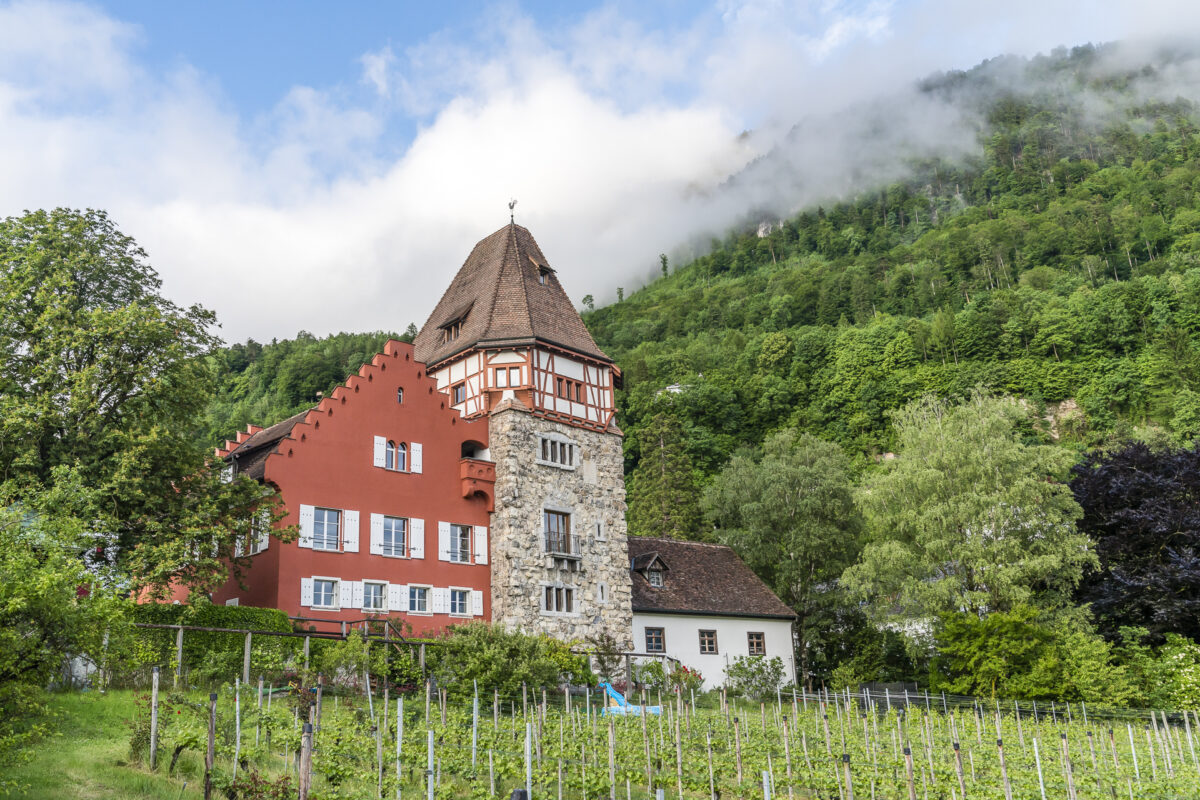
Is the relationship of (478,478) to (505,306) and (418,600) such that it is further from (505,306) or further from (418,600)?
(505,306)

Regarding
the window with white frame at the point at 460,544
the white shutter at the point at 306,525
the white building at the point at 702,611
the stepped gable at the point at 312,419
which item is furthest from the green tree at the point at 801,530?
the white shutter at the point at 306,525

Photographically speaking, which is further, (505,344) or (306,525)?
(505,344)

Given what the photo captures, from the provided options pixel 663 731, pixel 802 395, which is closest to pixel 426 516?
pixel 663 731

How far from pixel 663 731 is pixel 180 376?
15.3 metres

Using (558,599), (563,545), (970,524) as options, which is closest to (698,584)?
(563,545)

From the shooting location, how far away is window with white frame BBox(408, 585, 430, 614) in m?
30.3

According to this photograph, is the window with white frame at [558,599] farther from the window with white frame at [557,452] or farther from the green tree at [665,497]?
the green tree at [665,497]

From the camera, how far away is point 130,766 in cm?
1434

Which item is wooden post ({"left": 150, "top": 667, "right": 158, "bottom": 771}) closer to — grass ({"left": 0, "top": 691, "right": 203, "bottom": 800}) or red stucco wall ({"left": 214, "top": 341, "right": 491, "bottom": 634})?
grass ({"left": 0, "top": 691, "right": 203, "bottom": 800})

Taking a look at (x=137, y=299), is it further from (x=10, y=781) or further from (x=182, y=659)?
(x=10, y=781)

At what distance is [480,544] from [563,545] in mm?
2991

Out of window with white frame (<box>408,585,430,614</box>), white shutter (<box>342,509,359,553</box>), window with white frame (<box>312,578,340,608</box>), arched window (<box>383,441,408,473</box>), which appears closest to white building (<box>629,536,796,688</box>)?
window with white frame (<box>408,585,430,614</box>)

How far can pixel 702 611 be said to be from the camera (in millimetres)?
36469

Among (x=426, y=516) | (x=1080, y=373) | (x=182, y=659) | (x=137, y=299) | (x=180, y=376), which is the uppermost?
(x=1080, y=373)
